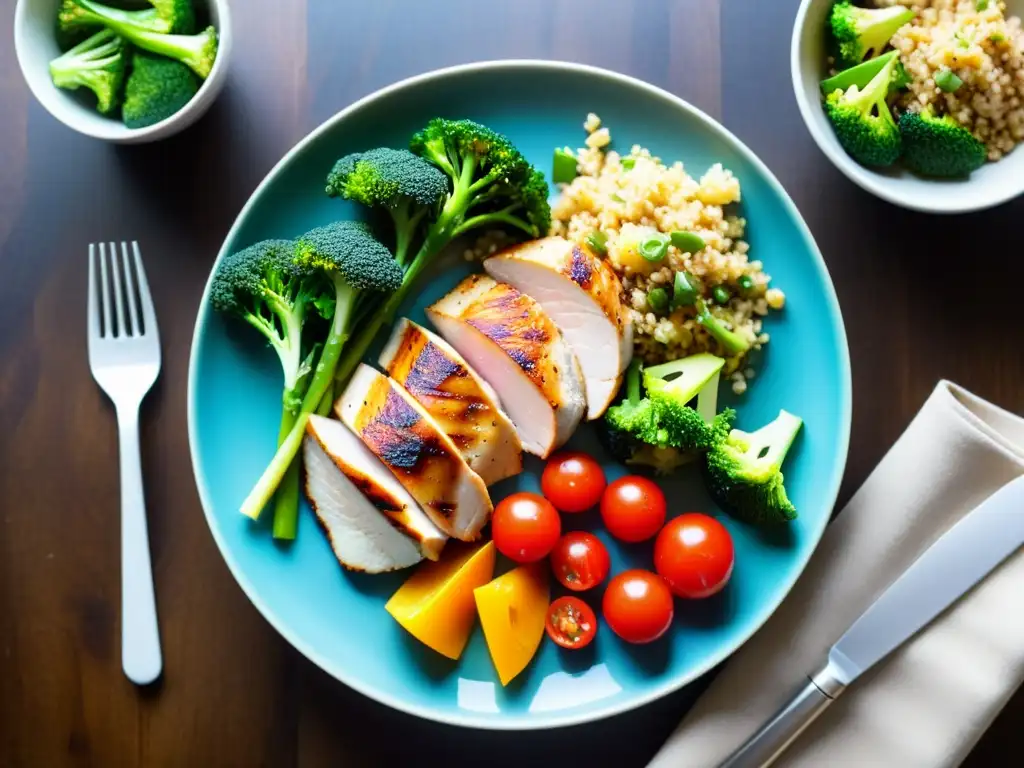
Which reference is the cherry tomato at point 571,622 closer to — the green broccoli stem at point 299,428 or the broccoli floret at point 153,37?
the green broccoli stem at point 299,428

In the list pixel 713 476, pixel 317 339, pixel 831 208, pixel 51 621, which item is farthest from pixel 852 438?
pixel 51 621

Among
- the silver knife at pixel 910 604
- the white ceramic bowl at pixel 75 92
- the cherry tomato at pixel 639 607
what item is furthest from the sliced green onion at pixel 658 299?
the white ceramic bowl at pixel 75 92

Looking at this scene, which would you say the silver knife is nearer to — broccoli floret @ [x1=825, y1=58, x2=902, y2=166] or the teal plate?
the teal plate

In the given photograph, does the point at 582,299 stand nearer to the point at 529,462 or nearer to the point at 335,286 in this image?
the point at 529,462

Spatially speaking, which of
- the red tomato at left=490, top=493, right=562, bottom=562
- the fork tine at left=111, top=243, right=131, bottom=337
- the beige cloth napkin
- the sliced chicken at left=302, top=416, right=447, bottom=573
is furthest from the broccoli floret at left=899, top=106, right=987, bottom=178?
the fork tine at left=111, top=243, right=131, bottom=337

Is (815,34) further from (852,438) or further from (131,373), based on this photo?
(131,373)
